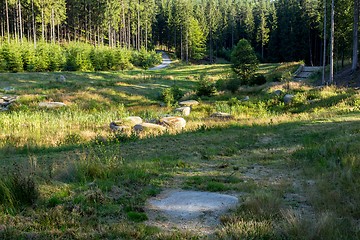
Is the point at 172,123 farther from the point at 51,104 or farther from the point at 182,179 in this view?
the point at 51,104

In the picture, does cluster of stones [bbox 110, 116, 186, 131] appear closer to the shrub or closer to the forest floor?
the forest floor

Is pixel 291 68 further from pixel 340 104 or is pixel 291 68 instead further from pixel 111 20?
pixel 111 20

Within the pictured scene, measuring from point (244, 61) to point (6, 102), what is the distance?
2644 cm

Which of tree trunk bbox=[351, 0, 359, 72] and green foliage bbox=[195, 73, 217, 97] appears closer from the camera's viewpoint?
green foliage bbox=[195, 73, 217, 97]

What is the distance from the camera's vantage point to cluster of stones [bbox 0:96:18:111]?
20242 millimetres

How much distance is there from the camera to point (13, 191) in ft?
15.5

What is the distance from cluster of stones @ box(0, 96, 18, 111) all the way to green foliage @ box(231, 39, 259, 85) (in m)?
24.7

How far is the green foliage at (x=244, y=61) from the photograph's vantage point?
3138 centimetres

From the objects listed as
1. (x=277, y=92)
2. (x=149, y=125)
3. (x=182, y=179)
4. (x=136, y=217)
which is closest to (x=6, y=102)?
(x=149, y=125)

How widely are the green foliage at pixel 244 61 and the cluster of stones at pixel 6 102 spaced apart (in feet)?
81.1

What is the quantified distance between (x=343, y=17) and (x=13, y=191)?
40199mm

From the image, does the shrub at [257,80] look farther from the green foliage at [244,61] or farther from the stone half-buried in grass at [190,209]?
the stone half-buried in grass at [190,209]

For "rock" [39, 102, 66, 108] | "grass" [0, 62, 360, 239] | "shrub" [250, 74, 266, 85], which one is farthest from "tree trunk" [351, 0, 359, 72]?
"rock" [39, 102, 66, 108]

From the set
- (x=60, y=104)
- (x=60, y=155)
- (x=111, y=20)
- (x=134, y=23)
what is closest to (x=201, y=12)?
(x=134, y=23)
